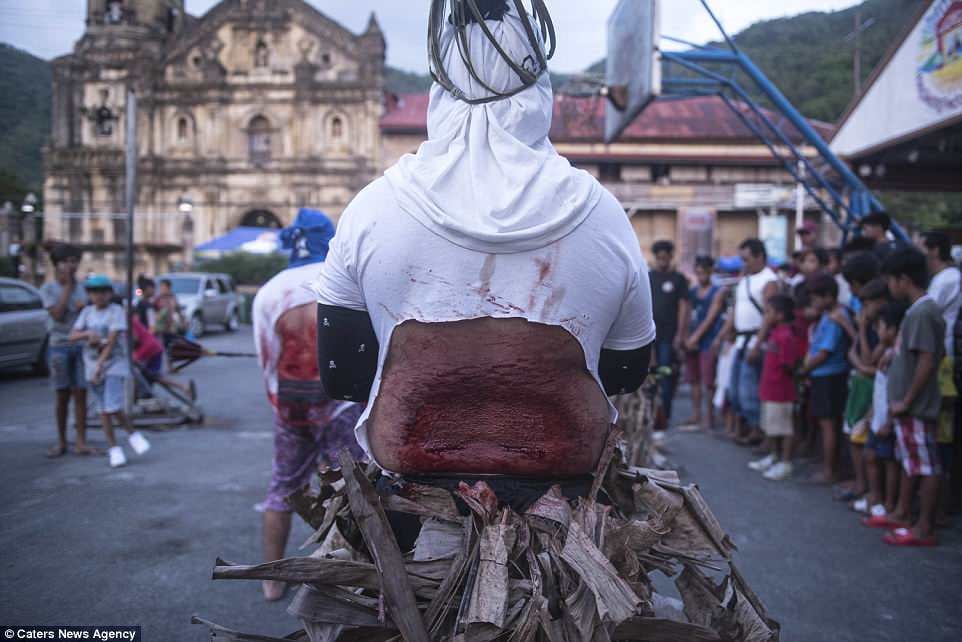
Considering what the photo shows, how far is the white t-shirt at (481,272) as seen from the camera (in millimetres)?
1550

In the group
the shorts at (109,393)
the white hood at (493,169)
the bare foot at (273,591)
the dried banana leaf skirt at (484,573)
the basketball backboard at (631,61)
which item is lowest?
the bare foot at (273,591)

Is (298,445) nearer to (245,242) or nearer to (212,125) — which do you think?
(245,242)

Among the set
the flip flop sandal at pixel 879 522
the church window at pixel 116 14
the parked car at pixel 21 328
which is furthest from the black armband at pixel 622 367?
the church window at pixel 116 14

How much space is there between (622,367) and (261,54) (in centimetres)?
3671

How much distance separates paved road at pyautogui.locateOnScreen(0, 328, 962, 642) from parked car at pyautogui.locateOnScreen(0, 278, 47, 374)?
509cm

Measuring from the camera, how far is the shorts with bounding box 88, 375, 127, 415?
21.4ft

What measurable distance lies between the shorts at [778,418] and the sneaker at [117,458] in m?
5.59

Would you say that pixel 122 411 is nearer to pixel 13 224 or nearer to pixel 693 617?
pixel 693 617

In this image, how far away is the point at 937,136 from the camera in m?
8.52

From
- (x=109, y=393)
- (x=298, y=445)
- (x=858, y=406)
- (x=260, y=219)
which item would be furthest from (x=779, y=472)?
(x=260, y=219)

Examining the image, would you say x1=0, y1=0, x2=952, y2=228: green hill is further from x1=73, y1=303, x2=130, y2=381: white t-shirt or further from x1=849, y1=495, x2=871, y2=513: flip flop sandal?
x1=849, y1=495, x2=871, y2=513: flip flop sandal

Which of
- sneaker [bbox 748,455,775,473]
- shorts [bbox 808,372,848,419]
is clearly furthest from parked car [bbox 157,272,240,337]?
shorts [bbox 808,372,848,419]

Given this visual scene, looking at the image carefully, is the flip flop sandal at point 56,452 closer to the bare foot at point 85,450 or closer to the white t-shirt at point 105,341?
the bare foot at point 85,450

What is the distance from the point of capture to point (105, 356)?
6469 millimetres
